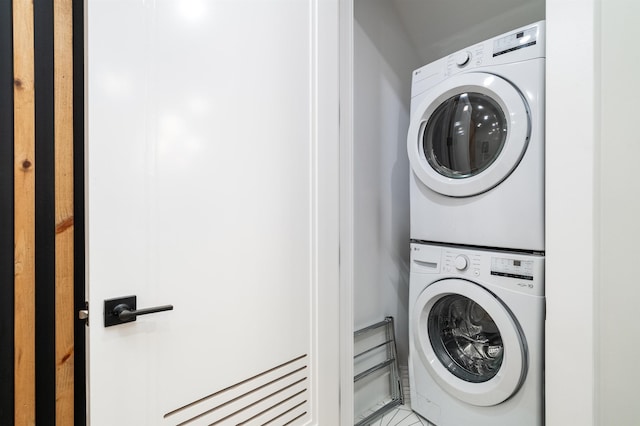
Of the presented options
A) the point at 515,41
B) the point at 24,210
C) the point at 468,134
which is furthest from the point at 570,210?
the point at 24,210

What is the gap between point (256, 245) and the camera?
3.24 ft

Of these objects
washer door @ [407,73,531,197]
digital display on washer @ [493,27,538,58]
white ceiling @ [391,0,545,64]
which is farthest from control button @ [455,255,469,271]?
white ceiling @ [391,0,545,64]

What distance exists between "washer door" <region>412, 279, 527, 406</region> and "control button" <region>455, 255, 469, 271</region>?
0.21ft

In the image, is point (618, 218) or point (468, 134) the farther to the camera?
point (468, 134)

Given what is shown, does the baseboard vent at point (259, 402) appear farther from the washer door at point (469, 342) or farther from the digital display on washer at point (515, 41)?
the digital display on washer at point (515, 41)

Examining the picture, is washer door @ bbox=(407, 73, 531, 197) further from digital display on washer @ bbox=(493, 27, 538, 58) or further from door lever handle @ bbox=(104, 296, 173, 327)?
door lever handle @ bbox=(104, 296, 173, 327)

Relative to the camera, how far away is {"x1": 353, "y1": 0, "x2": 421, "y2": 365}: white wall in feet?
5.86

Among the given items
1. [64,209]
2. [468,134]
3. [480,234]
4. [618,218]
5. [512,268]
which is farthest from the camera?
[468,134]

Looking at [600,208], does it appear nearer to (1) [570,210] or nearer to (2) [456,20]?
(1) [570,210]

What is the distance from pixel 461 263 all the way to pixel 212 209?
1.14 m

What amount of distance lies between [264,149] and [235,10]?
44cm

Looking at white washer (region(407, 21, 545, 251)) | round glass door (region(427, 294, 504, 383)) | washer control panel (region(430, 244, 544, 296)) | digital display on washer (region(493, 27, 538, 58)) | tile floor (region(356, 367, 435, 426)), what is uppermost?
digital display on washer (region(493, 27, 538, 58))

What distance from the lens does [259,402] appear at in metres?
0.99

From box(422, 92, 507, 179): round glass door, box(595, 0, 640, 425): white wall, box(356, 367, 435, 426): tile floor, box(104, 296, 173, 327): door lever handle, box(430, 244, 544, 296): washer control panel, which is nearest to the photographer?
box(104, 296, 173, 327): door lever handle
